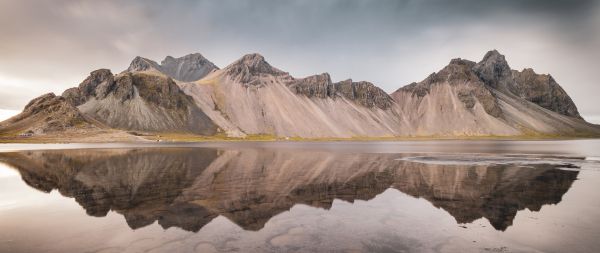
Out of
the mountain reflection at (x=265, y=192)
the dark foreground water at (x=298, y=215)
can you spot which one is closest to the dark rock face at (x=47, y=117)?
the mountain reflection at (x=265, y=192)

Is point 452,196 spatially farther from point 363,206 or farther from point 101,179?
point 101,179

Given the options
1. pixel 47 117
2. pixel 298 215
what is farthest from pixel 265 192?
pixel 47 117

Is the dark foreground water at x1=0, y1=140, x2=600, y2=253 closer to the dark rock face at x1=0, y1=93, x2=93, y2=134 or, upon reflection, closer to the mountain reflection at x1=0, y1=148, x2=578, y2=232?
the mountain reflection at x1=0, y1=148, x2=578, y2=232

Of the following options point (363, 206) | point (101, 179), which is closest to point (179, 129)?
point (101, 179)

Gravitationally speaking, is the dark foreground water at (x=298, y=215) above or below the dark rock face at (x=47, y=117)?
below

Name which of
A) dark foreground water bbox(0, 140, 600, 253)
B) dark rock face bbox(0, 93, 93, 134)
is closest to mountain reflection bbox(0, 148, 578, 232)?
dark foreground water bbox(0, 140, 600, 253)

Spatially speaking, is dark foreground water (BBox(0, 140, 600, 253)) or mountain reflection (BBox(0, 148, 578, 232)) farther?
mountain reflection (BBox(0, 148, 578, 232))

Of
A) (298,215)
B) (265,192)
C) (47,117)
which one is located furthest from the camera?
(47,117)

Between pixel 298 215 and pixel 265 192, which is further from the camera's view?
pixel 265 192

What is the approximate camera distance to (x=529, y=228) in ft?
45.0

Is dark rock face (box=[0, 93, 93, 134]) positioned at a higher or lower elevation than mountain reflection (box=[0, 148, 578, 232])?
higher

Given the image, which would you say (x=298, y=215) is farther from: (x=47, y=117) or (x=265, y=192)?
(x=47, y=117)

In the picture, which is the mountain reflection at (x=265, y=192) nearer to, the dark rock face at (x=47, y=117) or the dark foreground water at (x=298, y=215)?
the dark foreground water at (x=298, y=215)

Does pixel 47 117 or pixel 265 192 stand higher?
pixel 47 117
